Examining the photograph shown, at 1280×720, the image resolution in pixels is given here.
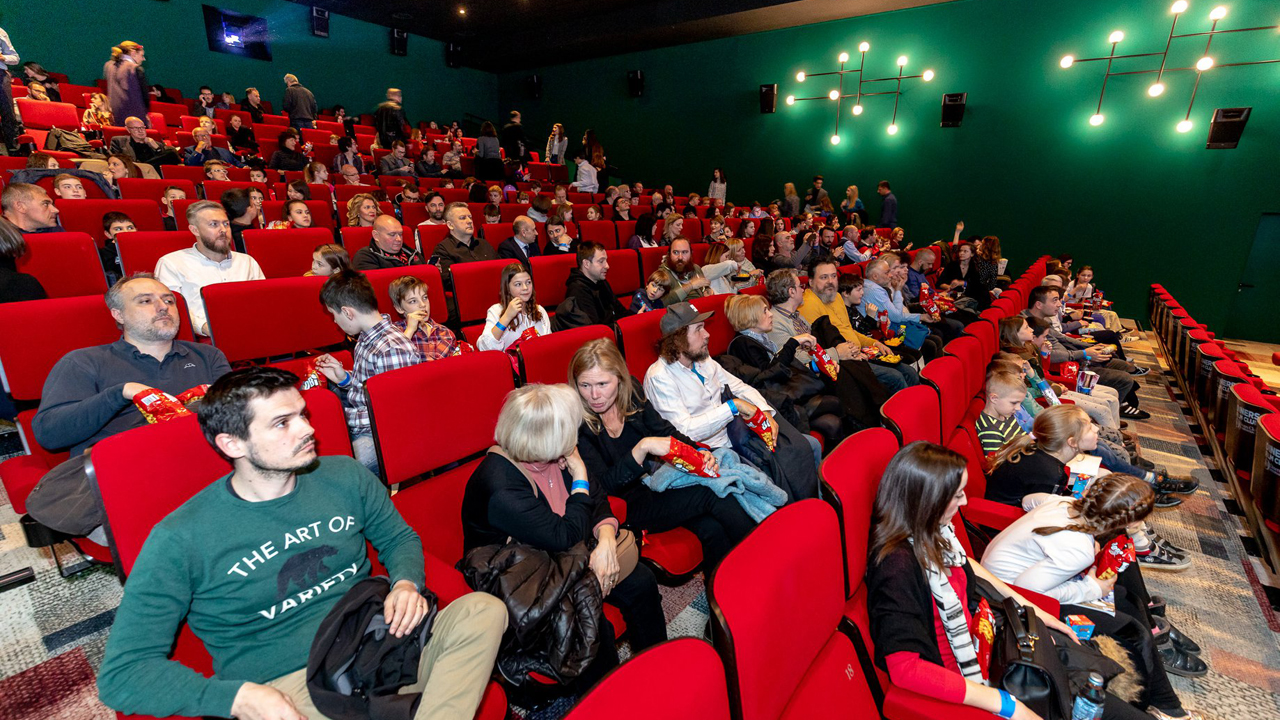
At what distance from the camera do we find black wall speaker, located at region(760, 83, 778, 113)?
10.8 meters

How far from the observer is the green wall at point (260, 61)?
29.0 feet

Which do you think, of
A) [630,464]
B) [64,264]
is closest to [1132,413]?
[630,464]

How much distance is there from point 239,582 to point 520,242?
3.83m

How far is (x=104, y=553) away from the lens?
1.64 metres

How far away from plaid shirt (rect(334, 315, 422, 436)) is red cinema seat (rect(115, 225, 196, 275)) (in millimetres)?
1692

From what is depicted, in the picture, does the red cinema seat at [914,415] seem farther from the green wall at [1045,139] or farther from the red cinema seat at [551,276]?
the green wall at [1045,139]

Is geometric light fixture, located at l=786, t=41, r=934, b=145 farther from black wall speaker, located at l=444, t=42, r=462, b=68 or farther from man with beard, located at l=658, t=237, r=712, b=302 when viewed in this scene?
black wall speaker, located at l=444, t=42, r=462, b=68

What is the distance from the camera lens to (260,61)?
11.3m

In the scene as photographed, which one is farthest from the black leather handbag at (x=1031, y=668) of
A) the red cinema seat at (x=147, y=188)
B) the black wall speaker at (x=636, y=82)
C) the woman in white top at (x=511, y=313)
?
the black wall speaker at (x=636, y=82)

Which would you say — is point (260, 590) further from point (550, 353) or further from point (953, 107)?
point (953, 107)

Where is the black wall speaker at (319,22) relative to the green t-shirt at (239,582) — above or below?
above

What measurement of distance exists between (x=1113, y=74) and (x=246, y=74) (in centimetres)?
1477

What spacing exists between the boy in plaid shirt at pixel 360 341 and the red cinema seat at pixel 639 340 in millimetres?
926

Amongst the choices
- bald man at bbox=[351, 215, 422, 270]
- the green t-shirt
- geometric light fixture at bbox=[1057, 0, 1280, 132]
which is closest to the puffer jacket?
the green t-shirt
